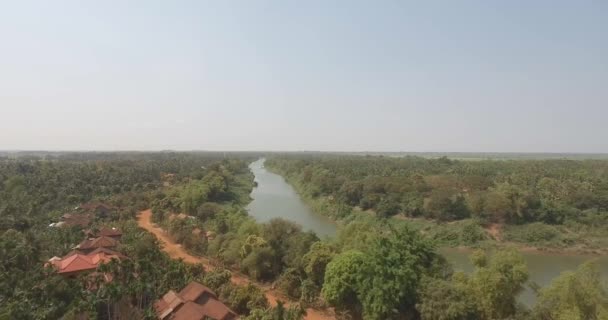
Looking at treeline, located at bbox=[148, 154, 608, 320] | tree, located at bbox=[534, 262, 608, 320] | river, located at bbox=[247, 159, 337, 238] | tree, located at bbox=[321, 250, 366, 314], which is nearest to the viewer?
tree, located at bbox=[534, 262, 608, 320]

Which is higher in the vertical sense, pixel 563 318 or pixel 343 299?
pixel 563 318

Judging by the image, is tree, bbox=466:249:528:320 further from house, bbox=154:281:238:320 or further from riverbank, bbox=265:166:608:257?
riverbank, bbox=265:166:608:257

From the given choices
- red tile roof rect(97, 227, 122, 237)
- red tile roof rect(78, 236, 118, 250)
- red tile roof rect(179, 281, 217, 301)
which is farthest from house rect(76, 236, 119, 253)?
red tile roof rect(179, 281, 217, 301)

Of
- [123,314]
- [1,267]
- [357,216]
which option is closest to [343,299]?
[123,314]

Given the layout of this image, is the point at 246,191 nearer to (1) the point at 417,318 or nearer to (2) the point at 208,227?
(2) the point at 208,227

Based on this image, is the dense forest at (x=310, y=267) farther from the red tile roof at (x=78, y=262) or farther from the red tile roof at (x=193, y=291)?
the red tile roof at (x=193, y=291)
